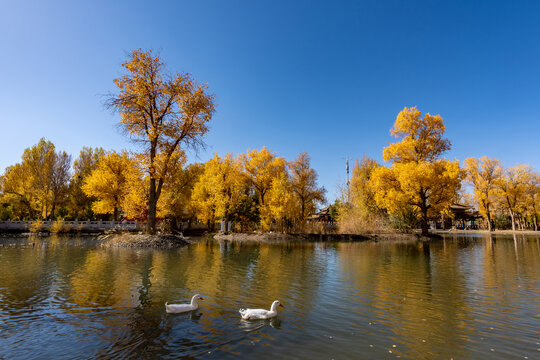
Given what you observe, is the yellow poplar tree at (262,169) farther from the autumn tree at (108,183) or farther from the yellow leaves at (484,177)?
the yellow leaves at (484,177)

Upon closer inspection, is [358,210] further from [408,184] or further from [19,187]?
[19,187]

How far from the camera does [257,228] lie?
42.8 m

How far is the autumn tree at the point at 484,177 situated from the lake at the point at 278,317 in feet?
143

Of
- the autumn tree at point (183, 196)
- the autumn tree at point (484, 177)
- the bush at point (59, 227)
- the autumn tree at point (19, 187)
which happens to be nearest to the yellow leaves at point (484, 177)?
the autumn tree at point (484, 177)

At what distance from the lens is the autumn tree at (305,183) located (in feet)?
141

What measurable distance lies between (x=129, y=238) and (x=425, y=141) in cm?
3576

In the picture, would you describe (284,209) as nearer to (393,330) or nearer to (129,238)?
(129,238)

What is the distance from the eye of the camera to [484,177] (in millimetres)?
50406

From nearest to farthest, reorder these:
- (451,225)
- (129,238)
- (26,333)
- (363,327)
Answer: (26,333) → (363,327) → (129,238) → (451,225)

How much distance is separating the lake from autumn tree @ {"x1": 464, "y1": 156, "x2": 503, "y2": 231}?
43.7 meters

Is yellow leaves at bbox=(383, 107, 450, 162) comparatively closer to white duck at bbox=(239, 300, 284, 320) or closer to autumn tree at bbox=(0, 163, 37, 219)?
white duck at bbox=(239, 300, 284, 320)

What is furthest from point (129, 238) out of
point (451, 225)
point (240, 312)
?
point (451, 225)

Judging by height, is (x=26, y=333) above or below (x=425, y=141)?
below

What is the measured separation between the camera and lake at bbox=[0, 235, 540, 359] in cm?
526
